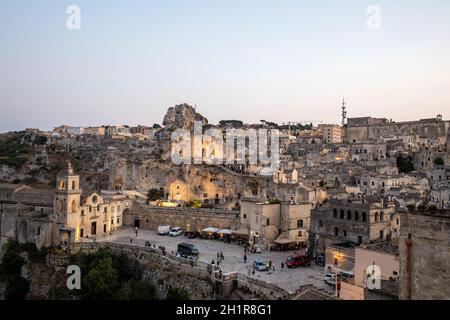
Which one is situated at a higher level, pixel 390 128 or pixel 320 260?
pixel 390 128

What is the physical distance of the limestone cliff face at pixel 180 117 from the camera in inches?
2808

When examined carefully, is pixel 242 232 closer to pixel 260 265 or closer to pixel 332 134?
pixel 260 265

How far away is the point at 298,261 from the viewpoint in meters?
31.6

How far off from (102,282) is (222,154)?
44003mm

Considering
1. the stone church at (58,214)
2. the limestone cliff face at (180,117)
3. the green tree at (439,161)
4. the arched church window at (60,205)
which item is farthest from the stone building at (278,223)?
the green tree at (439,161)

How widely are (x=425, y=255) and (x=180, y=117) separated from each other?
5904 cm

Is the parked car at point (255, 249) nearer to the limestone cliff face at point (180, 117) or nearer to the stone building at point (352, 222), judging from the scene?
the stone building at point (352, 222)

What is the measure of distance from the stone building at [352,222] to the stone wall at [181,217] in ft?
35.5

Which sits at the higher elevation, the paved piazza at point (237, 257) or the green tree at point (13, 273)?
the paved piazza at point (237, 257)

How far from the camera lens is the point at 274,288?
83.7 feet

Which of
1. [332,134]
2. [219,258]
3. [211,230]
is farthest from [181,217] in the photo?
[332,134]

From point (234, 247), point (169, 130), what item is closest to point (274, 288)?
point (234, 247)
